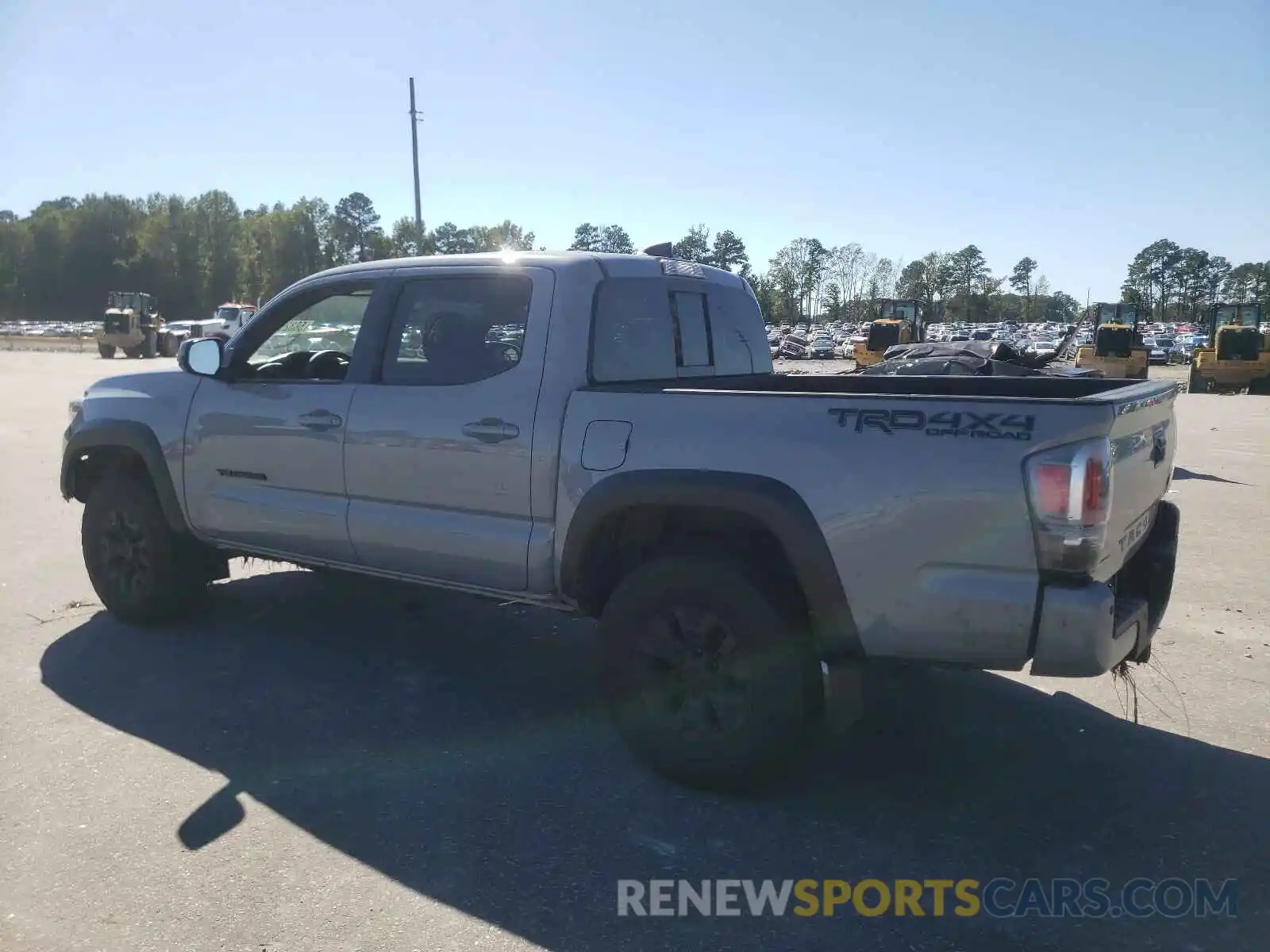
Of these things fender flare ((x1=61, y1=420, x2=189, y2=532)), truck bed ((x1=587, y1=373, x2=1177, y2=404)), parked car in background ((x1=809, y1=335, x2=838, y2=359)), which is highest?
truck bed ((x1=587, y1=373, x2=1177, y2=404))

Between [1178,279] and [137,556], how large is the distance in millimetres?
150920

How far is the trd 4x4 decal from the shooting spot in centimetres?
303

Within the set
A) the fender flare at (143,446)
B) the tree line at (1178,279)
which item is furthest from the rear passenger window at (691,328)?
the tree line at (1178,279)

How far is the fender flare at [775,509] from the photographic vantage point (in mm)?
3336

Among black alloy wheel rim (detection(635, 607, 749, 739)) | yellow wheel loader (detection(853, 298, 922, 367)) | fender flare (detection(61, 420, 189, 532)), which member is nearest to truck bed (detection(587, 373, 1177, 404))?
black alloy wheel rim (detection(635, 607, 749, 739))

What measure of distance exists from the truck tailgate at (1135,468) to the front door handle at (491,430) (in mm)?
2162

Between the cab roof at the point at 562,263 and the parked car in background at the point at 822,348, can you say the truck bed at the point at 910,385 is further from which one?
the parked car in background at the point at 822,348

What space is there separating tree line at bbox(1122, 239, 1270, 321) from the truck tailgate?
134446mm

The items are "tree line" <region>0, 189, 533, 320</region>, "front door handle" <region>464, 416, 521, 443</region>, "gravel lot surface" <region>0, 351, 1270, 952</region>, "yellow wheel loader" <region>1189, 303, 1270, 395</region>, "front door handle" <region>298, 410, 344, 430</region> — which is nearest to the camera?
"gravel lot surface" <region>0, 351, 1270, 952</region>

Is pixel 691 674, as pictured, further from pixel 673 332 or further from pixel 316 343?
pixel 316 343

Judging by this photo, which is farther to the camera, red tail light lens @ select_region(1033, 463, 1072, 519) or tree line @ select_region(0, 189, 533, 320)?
tree line @ select_region(0, 189, 533, 320)

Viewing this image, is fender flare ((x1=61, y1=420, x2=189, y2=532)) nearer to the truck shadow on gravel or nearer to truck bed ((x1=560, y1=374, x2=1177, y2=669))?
the truck shadow on gravel

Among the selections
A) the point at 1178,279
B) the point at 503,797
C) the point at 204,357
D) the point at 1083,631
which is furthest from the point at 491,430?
the point at 1178,279

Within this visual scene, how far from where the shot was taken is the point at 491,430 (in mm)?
4070
